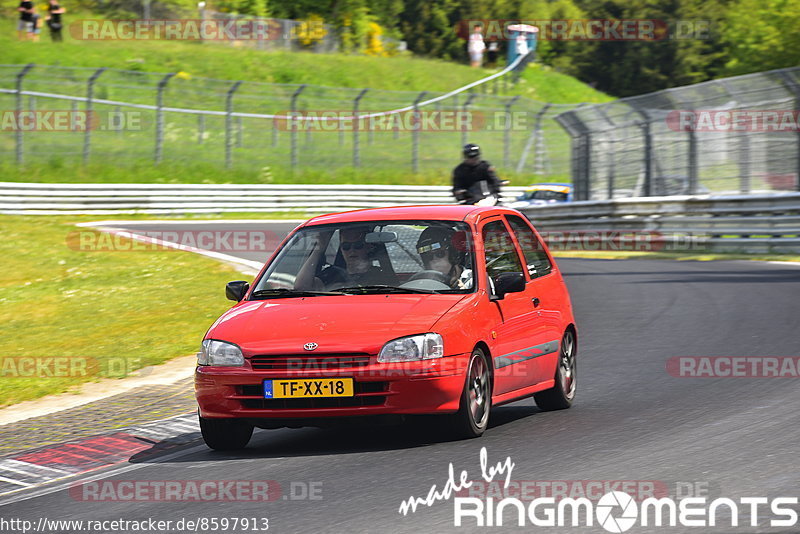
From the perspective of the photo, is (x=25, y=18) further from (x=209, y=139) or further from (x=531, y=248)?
(x=531, y=248)

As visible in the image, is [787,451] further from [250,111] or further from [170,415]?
[250,111]

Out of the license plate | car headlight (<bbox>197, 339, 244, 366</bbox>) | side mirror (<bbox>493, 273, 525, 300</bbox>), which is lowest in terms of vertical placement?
the license plate

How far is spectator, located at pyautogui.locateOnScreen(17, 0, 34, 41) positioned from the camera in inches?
1922

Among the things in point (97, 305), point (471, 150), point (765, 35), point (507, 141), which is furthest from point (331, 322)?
point (765, 35)

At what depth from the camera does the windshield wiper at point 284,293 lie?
8.38 metres

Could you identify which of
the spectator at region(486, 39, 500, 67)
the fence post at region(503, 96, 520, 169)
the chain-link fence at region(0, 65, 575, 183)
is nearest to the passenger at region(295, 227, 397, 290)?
the chain-link fence at region(0, 65, 575, 183)

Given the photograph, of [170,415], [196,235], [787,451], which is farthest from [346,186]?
[787,451]

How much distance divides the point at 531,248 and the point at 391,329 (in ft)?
7.51

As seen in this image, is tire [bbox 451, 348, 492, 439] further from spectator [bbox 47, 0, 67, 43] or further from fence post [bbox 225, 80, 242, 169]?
spectator [bbox 47, 0, 67, 43]

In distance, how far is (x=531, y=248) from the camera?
31.4ft

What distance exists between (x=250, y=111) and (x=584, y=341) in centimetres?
2771

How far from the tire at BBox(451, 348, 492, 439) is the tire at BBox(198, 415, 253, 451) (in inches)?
50.7

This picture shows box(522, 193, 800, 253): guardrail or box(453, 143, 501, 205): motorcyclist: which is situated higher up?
box(453, 143, 501, 205): motorcyclist

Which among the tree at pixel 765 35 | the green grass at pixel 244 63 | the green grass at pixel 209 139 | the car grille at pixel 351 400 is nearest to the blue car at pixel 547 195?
the green grass at pixel 209 139
